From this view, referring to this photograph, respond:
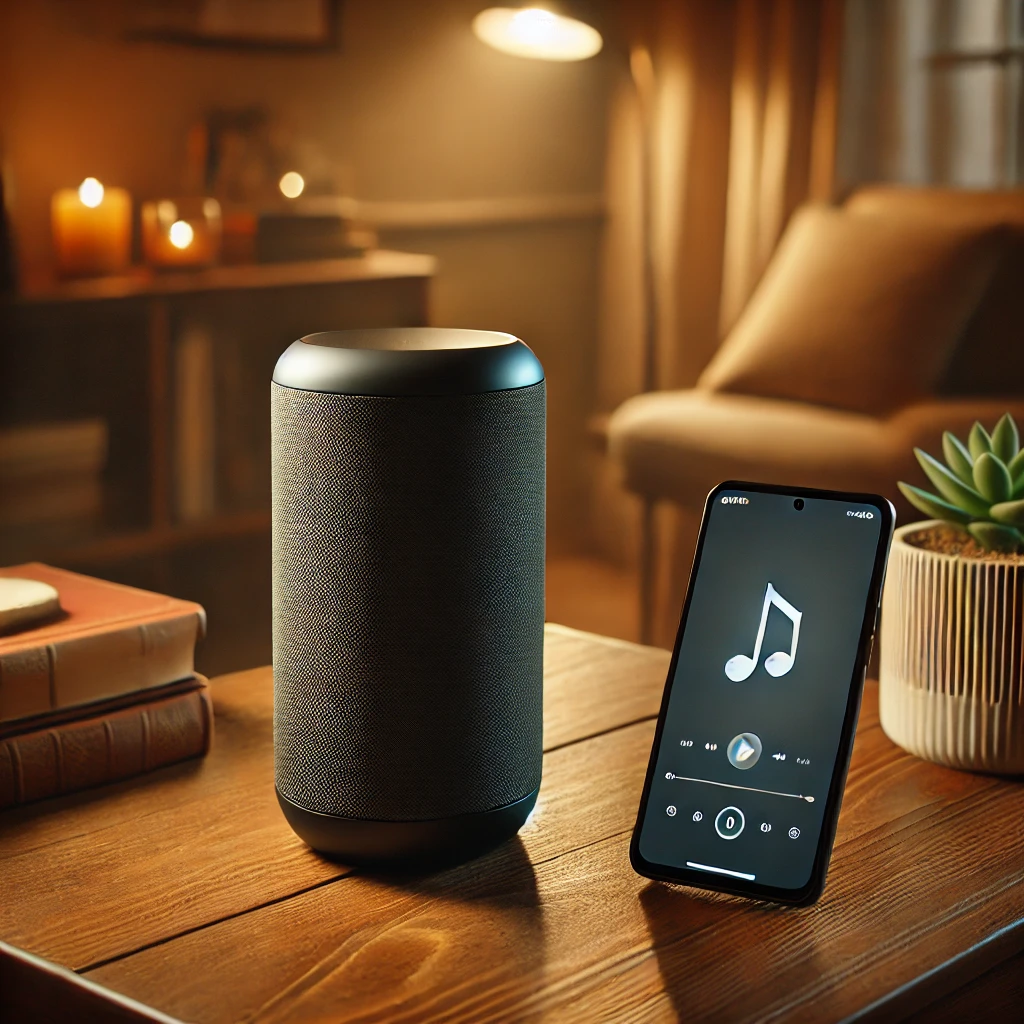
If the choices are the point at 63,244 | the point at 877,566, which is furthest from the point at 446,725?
the point at 63,244

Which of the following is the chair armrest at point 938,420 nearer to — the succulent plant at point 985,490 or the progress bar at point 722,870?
the succulent plant at point 985,490

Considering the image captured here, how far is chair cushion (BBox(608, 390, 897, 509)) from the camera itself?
2027mm

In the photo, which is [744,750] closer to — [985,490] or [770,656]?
[770,656]

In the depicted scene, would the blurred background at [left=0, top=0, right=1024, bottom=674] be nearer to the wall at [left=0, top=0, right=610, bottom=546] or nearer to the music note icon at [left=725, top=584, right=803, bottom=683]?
the wall at [left=0, top=0, right=610, bottom=546]

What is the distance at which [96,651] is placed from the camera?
72 cm

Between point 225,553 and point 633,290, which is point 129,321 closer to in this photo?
point 225,553

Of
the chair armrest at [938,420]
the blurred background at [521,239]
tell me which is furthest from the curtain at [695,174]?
the chair armrest at [938,420]

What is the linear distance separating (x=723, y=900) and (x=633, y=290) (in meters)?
2.77

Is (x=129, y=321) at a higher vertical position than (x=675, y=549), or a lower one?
higher

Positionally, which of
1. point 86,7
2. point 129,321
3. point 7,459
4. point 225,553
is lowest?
point 225,553

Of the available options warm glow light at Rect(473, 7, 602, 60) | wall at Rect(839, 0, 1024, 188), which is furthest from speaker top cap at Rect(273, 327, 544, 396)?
wall at Rect(839, 0, 1024, 188)

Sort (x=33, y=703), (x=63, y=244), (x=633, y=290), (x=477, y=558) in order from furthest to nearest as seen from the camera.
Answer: (x=633, y=290)
(x=63, y=244)
(x=33, y=703)
(x=477, y=558)

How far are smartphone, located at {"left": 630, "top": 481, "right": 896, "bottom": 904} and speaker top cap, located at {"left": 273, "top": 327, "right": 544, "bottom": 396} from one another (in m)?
0.14

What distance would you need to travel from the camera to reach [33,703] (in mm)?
699
